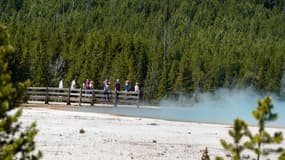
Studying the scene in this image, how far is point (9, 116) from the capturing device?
5598 mm

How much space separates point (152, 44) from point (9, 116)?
11185cm

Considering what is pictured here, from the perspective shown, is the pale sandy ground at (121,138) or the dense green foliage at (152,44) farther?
the dense green foliage at (152,44)

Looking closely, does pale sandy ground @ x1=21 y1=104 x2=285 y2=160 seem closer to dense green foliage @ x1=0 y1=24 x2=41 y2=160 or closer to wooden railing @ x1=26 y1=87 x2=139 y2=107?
dense green foliage @ x1=0 y1=24 x2=41 y2=160

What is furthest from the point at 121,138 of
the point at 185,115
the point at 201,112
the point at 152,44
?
the point at 152,44

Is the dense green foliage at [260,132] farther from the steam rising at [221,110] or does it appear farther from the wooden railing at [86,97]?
the wooden railing at [86,97]

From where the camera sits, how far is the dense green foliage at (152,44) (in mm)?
92500

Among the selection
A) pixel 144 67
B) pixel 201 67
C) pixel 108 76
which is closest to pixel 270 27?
pixel 201 67

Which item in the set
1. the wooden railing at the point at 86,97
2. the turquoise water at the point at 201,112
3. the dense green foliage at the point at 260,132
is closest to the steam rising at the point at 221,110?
the turquoise water at the point at 201,112

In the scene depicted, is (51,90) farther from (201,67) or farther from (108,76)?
(201,67)

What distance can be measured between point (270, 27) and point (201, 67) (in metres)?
56.3

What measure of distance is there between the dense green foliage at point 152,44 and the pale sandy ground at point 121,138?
26.4m

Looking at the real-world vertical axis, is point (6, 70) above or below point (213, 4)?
below

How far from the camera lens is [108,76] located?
8988 centimetres

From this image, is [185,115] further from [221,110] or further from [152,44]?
[152,44]
